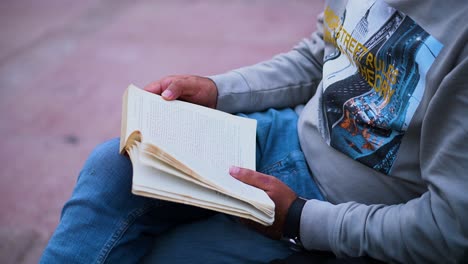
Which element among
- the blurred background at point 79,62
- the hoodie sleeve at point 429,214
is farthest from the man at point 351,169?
the blurred background at point 79,62

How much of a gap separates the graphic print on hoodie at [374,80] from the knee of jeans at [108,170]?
0.37 metres

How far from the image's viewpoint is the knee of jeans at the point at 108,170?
0.87 metres

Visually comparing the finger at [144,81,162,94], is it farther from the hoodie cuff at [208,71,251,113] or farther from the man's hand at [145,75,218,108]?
the hoodie cuff at [208,71,251,113]

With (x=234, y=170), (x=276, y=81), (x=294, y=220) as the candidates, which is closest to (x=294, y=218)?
(x=294, y=220)

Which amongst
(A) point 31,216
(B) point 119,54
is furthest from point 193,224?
(B) point 119,54

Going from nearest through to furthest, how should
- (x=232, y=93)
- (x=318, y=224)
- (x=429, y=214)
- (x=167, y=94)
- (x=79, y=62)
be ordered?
(x=429, y=214)
(x=318, y=224)
(x=167, y=94)
(x=232, y=93)
(x=79, y=62)

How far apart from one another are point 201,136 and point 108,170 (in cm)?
18

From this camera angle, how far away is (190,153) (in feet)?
2.70

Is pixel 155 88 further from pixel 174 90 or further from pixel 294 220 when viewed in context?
pixel 294 220

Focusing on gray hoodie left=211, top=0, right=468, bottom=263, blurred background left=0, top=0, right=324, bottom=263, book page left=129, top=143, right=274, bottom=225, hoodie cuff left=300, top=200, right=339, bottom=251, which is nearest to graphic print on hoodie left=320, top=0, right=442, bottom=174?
gray hoodie left=211, top=0, right=468, bottom=263

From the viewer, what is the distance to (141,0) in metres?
2.93

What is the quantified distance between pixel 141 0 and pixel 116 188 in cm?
226

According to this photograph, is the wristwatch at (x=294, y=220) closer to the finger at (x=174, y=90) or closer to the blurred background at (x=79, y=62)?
the finger at (x=174, y=90)

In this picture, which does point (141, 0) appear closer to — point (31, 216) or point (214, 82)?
point (31, 216)
